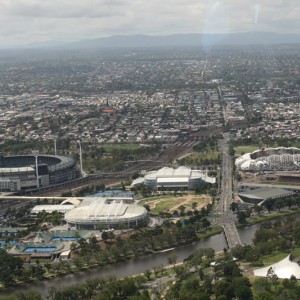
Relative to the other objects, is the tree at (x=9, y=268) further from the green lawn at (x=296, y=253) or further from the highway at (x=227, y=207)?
→ the green lawn at (x=296, y=253)

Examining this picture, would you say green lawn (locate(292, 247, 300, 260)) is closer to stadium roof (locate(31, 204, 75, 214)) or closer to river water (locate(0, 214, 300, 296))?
river water (locate(0, 214, 300, 296))

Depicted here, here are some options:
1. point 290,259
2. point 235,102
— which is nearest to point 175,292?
point 290,259

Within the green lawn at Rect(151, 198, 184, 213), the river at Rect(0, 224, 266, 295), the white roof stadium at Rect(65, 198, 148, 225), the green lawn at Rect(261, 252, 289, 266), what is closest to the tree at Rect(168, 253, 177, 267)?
the river at Rect(0, 224, 266, 295)

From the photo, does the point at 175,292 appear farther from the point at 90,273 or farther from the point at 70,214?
the point at 70,214

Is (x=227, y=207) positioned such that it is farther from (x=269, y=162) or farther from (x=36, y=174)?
(x=36, y=174)

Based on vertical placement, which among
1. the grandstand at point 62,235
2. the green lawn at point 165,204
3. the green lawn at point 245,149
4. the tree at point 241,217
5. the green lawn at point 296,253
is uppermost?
the green lawn at point 296,253

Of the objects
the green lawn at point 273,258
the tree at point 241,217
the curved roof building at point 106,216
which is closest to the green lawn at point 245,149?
the tree at point 241,217
